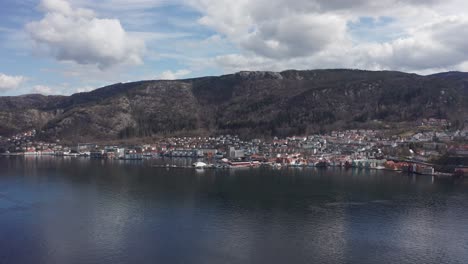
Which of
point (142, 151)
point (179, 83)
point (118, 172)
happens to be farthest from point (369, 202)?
point (179, 83)

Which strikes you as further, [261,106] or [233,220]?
[261,106]

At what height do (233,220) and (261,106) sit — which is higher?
(261,106)

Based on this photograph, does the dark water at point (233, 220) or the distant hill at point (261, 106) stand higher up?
the distant hill at point (261, 106)

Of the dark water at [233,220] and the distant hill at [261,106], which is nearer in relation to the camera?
the dark water at [233,220]

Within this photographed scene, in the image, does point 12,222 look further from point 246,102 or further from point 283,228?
point 246,102

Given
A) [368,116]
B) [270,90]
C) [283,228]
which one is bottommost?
Result: [283,228]
